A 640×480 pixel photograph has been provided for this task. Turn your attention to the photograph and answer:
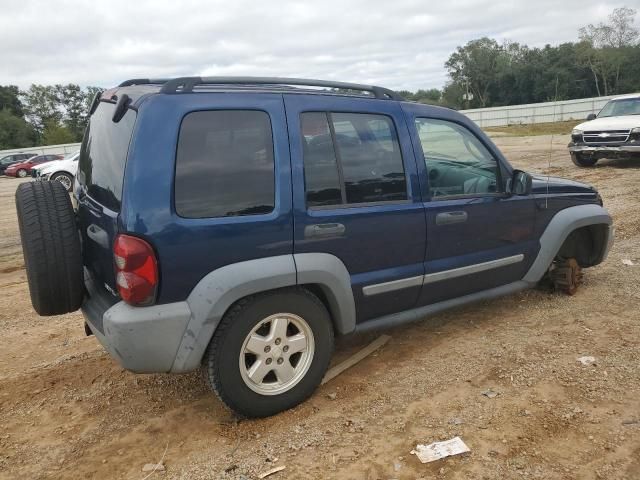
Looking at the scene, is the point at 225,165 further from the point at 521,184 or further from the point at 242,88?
the point at 521,184

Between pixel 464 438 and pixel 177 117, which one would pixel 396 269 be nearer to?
pixel 464 438

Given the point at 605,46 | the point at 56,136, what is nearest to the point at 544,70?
the point at 605,46

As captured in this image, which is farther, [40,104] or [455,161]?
[40,104]

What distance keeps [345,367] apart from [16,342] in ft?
9.16

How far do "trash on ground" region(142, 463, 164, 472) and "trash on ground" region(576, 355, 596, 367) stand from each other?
2.75 metres

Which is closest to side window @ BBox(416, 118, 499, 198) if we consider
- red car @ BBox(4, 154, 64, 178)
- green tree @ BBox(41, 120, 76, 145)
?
red car @ BBox(4, 154, 64, 178)

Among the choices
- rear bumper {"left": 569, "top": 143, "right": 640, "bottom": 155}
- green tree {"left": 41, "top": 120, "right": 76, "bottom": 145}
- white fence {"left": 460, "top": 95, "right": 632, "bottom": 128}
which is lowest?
rear bumper {"left": 569, "top": 143, "right": 640, "bottom": 155}

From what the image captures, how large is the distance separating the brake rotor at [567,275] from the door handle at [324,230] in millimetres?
2593

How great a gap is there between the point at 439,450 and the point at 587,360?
152 centimetres

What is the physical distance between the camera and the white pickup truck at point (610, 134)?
12.7 metres

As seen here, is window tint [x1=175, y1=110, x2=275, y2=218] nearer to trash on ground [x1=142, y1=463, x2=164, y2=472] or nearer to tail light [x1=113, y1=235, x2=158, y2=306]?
tail light [x1=113, y1=235, x2=158, y2=306]

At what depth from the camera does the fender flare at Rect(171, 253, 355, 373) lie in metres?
2.75

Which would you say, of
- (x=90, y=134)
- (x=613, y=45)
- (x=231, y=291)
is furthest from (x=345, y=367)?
(x=613, y=45)

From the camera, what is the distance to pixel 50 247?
2928mm
